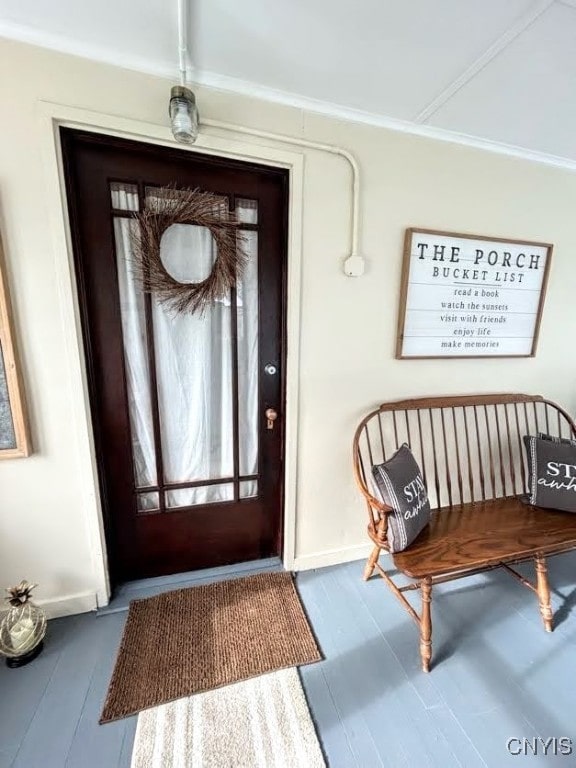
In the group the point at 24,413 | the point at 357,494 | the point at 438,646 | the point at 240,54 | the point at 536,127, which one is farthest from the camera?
the point at 357,494

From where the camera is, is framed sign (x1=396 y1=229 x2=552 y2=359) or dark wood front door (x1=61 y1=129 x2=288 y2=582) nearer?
dark wood front door (x1=61 y1=129 x2=288 y2=582)

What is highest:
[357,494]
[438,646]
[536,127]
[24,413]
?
[536,127]

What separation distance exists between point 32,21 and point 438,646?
279 cm

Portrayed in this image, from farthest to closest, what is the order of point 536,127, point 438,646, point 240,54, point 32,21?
point 536,127 → point 438,646 → point 240,54 → point 32,21

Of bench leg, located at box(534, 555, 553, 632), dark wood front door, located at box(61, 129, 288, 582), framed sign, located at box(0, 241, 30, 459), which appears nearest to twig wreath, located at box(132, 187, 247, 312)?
dark wood front door, located at box(61, 129, 288, 582)

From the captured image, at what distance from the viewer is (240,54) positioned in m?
1.20

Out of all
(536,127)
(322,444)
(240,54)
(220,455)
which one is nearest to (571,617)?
(322,444)

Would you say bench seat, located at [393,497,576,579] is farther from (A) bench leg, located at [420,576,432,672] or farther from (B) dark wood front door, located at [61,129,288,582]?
(B) dark wood front door, located at [61,129,288,582]

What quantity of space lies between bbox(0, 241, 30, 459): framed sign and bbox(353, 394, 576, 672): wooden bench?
1.44 meters

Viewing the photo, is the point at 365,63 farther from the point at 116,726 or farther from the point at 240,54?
the point at 116,726

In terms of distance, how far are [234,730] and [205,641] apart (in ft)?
1.19

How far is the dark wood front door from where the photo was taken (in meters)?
1.40

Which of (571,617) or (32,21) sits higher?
(32,21)

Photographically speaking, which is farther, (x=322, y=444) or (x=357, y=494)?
(x=357, y=494)
